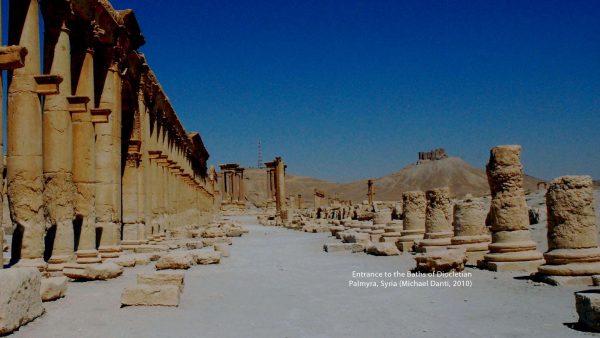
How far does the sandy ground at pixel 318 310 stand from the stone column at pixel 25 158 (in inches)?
52.9

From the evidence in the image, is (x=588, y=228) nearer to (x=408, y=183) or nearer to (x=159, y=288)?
(x=159, y=288)

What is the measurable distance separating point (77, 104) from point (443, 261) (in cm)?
815

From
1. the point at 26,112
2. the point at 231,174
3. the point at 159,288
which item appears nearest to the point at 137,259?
the point at 26,112

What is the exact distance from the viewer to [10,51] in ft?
27.5

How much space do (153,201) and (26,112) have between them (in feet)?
40.9

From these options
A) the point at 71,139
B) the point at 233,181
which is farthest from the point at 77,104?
the point at 233,181

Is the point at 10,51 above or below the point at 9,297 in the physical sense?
above

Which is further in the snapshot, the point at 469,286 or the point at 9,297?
the point at 469,286

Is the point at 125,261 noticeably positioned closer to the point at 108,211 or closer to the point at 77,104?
the point at 108,211

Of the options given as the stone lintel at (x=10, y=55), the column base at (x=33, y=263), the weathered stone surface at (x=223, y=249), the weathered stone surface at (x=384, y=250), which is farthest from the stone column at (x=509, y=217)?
the stone lintel at (x=10, y=55)

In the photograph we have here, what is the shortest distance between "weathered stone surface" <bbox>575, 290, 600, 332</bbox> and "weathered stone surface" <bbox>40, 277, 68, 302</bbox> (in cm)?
689

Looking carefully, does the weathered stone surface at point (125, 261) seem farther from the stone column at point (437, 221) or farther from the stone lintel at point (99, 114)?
the stone column at point (437, 221)

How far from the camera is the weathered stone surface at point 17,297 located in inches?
225

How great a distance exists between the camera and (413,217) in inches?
658
